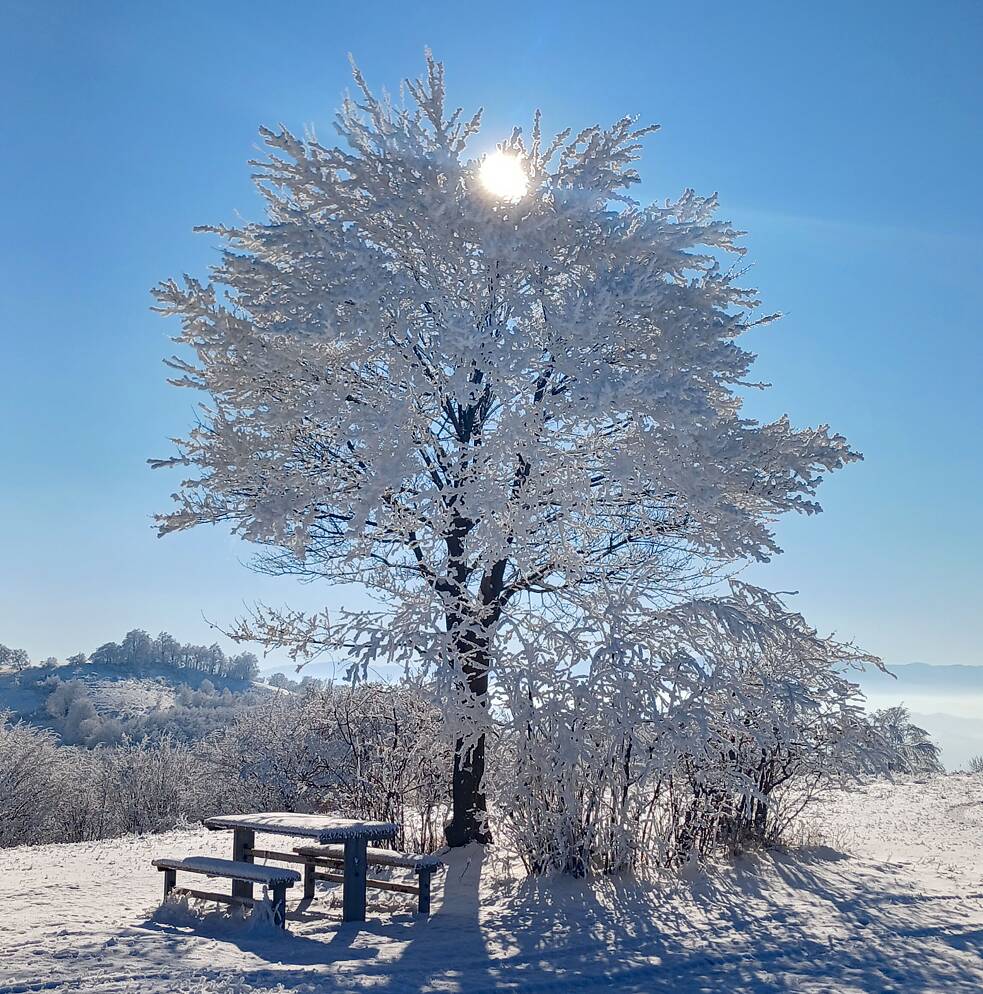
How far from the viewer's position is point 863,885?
8242 millimetres

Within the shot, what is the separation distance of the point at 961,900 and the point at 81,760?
28.3 meters

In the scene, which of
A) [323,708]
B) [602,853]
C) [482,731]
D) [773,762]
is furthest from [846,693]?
[323,708]

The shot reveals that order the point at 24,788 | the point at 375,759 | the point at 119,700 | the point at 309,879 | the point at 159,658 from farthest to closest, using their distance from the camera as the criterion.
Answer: the point at 159,658
the point at 119,700
the point at 24,788
the point at 375,759
the point at 309,879

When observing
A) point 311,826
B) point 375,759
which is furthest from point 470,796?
Result: point 311,826

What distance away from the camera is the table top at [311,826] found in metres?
6.54

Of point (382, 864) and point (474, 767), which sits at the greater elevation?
point (474, 767)

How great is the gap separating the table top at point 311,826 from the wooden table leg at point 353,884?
0.11m

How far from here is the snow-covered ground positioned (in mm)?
5094

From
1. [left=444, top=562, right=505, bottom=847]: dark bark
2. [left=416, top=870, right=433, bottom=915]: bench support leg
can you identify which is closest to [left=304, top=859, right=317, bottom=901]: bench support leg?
[left=416, top=870, right=433, bottom=915]: bench support leg

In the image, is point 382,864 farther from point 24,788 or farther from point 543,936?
point 24,788

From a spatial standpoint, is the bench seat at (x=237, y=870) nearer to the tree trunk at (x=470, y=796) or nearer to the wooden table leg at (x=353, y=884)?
the wooden table leg at (x=353, y=884)

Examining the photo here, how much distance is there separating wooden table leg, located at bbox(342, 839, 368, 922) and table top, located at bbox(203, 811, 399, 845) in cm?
11

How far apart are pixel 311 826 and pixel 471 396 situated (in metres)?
4.54

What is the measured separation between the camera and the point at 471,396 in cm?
925
